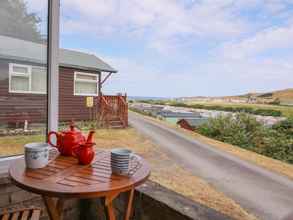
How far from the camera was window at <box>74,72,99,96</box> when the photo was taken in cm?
823

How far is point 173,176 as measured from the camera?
400 centimetres

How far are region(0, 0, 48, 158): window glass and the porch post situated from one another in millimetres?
46

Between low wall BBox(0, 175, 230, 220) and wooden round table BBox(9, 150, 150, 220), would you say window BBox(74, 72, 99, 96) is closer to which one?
low wall BBox(0, 175, 230, 220)

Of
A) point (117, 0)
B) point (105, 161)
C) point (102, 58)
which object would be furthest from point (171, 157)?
point (102, 58)

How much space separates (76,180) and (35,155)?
24cm

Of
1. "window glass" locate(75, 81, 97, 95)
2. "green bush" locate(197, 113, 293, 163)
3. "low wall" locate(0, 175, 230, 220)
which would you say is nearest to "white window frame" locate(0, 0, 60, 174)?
"low wall" locate(0, 175, 230, 220)

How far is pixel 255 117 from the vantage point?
6.60m

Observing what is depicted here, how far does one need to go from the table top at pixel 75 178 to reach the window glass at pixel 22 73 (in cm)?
70

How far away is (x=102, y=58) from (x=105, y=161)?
8.93m

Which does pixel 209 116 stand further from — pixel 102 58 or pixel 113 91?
pixel 102 58

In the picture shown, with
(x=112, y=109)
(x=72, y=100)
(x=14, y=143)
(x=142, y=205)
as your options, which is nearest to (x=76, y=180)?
(x=142, y=205)

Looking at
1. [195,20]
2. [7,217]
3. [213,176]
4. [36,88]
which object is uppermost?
[195,20]

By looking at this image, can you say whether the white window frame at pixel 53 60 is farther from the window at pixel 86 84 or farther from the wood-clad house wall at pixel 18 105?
the window at pixel 86 84

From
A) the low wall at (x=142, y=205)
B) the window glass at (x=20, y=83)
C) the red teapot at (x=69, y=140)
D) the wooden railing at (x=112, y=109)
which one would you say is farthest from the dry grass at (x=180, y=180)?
the window glass at (x=20, y=83)
